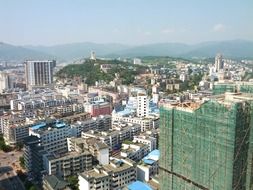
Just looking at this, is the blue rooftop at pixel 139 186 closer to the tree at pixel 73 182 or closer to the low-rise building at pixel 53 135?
the tree at pixel 73 182

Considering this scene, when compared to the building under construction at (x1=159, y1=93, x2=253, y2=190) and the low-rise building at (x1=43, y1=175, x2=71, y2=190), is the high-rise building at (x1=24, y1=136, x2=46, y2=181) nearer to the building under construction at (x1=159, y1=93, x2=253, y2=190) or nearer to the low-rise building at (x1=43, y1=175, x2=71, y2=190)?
the low-rise building at (x1=43, y1=175, x2=71, y2=190)

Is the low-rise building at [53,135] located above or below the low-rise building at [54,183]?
above

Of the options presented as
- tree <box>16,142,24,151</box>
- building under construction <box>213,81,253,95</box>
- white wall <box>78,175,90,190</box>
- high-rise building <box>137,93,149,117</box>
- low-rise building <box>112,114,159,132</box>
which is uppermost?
building under construction <box>213,81,253,95</box>

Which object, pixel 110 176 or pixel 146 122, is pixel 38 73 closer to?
pixel 146 122

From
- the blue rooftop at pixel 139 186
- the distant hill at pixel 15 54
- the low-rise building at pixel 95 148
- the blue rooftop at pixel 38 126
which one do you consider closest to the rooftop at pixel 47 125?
the blue rooftop at pixel 38 126

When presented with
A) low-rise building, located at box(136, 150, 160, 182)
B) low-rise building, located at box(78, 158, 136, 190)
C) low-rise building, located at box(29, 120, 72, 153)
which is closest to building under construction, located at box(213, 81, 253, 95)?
low-rise building, located at box(136, 150, 160, 182)

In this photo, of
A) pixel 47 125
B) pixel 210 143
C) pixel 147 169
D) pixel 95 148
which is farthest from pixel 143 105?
pixel 210 143
